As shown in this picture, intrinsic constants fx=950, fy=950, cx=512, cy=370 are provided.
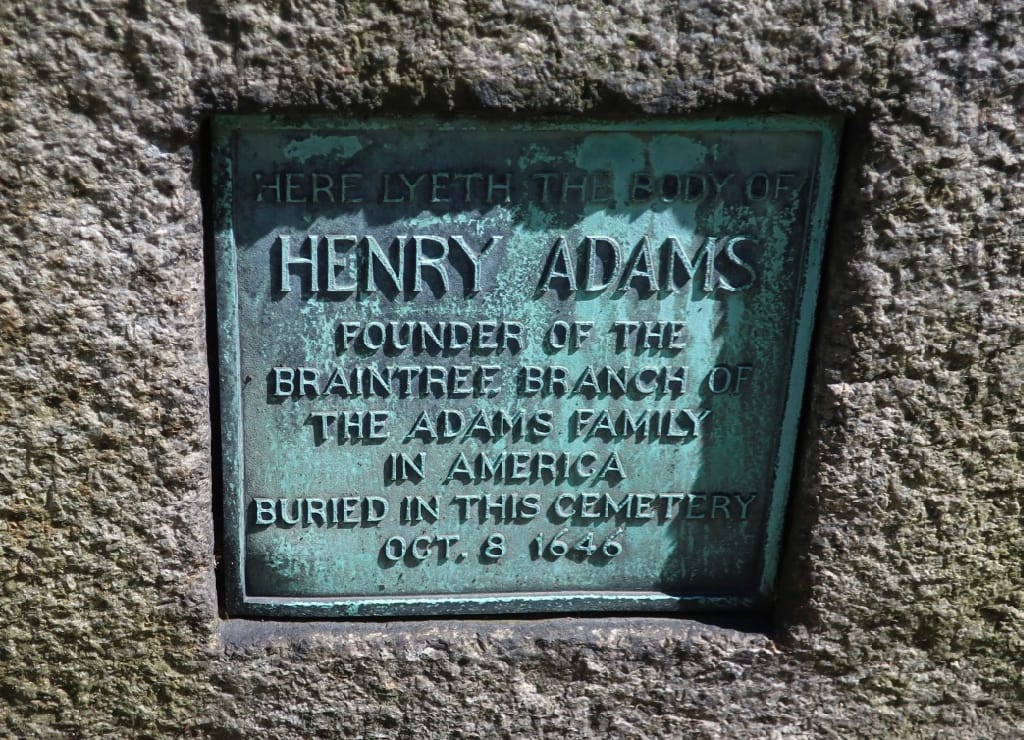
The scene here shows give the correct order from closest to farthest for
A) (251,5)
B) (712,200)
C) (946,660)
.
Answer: (251,5) < (712,200) < (946,660)

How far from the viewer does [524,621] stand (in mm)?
1758

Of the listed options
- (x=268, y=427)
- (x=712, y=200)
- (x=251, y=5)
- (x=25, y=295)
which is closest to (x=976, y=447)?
(x=712, y=200)

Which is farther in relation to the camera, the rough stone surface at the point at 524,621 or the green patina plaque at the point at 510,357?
the green patina plaque at the point at 510,357

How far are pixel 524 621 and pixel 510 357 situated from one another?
510 millimetres

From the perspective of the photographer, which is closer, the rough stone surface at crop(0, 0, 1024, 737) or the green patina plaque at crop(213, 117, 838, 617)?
the rough stone surface at crop(0, 0, 1024, 737)

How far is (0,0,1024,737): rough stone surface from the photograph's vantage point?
1.37 metres

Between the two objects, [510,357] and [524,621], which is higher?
[510,357]

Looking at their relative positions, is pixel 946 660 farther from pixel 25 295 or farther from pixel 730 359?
pixel 25 295

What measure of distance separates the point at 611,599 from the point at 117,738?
0.92 m

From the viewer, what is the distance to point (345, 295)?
5.07 ft

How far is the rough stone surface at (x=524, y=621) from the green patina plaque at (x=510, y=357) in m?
0.05

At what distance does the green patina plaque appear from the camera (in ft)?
4.88

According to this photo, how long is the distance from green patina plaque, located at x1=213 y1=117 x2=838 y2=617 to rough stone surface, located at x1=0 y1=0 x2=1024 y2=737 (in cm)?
5

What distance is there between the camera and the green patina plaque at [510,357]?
1.49 metres
